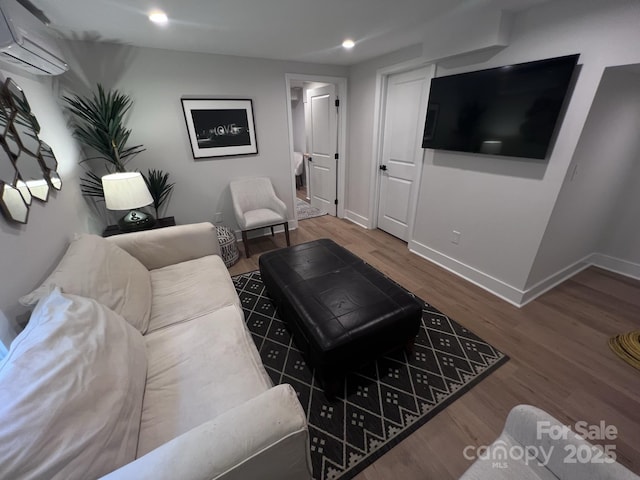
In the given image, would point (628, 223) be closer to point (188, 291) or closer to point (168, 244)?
point (188, 291)

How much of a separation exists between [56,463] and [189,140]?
9.49 ft

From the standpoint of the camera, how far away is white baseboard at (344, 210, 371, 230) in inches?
151

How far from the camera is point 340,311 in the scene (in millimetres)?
1472

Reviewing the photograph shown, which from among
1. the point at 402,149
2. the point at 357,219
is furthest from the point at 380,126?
the point at 357,219

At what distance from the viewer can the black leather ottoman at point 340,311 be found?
1.34m

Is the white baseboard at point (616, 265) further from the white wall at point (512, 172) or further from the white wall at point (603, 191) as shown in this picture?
the white wall at point (512, 172)

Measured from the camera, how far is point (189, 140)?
2.85m

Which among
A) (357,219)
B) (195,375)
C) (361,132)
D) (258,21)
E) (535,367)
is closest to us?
(195,375)

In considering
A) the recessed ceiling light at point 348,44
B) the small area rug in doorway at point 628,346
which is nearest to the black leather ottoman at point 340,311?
the small area rug in doorway at point 628,346

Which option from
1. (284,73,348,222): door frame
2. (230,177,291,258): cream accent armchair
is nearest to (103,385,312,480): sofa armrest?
(230,177,291,258): cream accent armchair

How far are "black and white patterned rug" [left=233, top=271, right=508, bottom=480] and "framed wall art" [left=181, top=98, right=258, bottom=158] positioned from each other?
208 cm

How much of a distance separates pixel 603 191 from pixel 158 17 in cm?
379

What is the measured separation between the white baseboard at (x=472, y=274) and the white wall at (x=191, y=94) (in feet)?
6.52

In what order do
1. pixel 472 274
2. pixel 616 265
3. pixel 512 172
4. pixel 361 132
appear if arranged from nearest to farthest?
1. pixel 512 172
2. pixel 472 274
3. pixel 616 265
4. pixel 361 132
